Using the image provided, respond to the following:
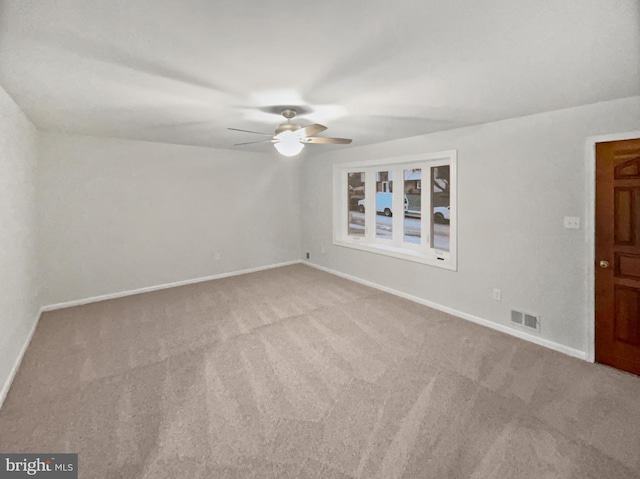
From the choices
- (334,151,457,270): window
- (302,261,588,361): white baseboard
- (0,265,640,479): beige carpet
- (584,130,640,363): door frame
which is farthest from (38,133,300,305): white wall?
(584,130,640,363): door frame

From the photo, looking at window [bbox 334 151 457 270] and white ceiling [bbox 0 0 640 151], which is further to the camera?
window [bbox 334 151 457 270]

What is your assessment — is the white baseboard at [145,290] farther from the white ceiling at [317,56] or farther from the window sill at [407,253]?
the white ceiling at [317,56]

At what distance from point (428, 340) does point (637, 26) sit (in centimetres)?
268

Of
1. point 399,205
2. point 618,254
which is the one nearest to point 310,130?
point 399,205

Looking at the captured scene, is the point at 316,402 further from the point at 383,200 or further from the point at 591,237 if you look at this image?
the point at 383,200

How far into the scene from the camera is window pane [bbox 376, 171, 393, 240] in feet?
16.3

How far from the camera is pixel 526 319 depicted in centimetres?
309

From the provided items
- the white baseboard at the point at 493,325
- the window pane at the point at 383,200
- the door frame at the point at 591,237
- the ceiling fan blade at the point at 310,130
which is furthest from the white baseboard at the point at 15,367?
the door frame at the point at 591,237

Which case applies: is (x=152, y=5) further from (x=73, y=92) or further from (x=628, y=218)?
(x=628, y=218)

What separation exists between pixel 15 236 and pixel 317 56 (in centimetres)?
320

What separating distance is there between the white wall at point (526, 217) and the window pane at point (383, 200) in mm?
856

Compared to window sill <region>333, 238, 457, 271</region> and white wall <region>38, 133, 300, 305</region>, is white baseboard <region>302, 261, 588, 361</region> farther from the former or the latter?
white wall <region>38, 133, 300, 305</region>

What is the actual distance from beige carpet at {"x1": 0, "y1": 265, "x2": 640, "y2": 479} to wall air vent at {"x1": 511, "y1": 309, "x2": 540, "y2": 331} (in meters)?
0.20

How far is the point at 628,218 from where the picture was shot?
247cm
